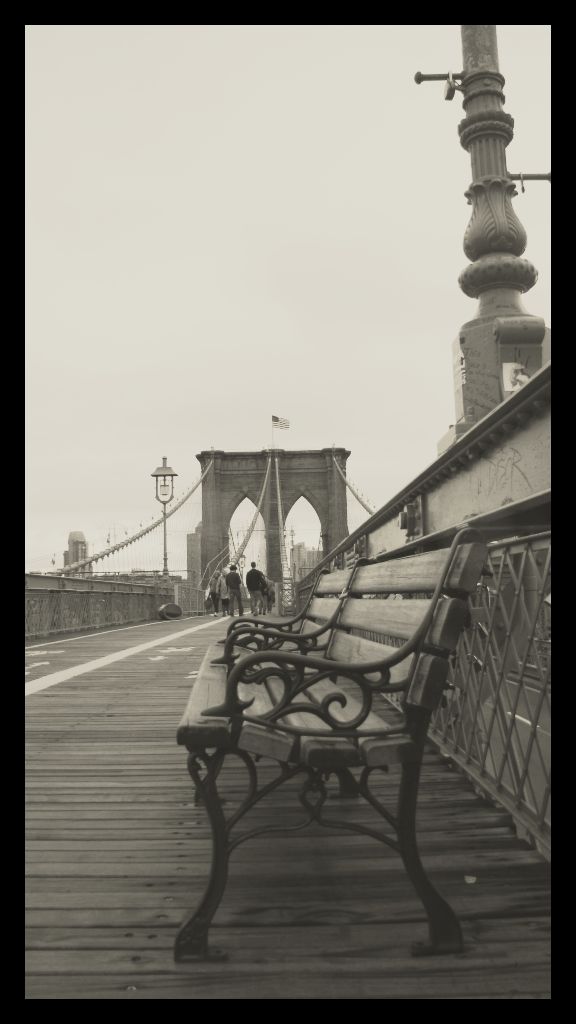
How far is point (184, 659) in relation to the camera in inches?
328

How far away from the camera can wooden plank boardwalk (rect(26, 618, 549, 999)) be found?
1604 mm

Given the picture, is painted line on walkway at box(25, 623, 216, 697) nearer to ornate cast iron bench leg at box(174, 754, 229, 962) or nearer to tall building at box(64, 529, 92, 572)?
ornate cast iron bench leg at box(174, 754, 229, 962)

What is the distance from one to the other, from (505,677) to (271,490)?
5134 centimetres

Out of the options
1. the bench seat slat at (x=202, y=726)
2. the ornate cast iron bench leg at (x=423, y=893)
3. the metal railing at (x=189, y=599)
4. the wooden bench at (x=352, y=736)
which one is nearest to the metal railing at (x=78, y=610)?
the metal railing at (x=189, y=599)

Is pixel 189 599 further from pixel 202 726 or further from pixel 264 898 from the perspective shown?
pixel 202 726

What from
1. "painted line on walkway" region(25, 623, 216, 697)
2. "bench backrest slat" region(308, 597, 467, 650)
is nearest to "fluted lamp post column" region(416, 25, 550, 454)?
"painted line on walkway" region(25, 623, 216, 697)

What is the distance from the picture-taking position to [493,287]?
7449 mm

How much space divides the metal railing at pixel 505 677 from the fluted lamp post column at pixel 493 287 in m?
4.03
